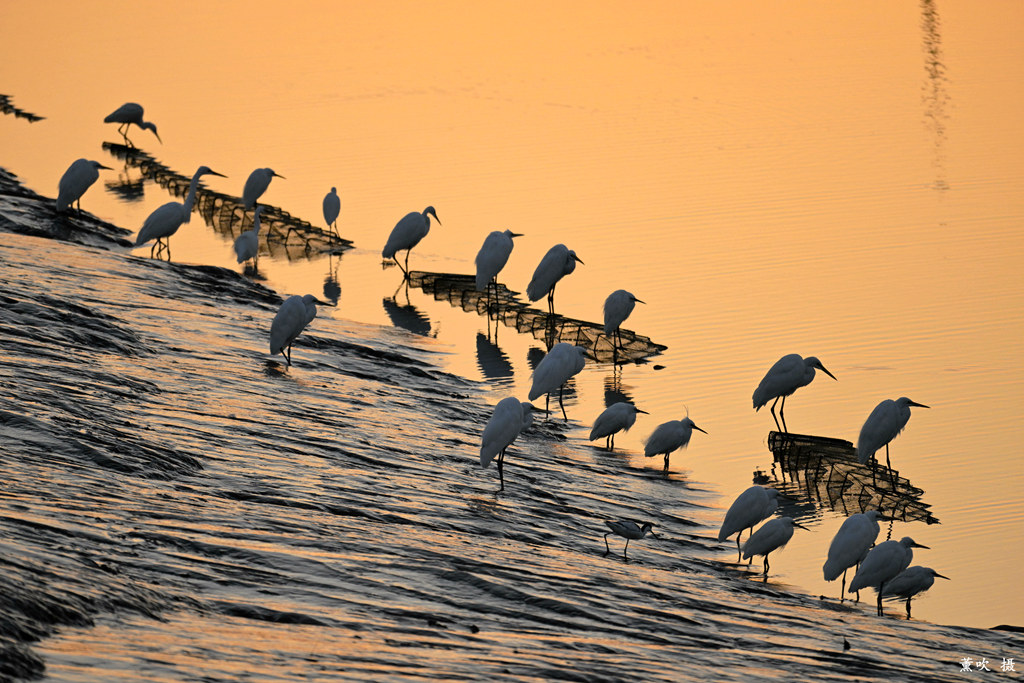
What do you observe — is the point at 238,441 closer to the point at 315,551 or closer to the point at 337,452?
the point at 337,452

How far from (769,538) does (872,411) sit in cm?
300

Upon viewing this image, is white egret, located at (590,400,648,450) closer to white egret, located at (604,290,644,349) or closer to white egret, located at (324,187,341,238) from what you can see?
white egret, located at (604,290,644,349)

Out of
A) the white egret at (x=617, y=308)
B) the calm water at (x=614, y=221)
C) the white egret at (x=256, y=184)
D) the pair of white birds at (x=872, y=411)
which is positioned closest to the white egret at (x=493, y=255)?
the calm water at (x=614, y=221)

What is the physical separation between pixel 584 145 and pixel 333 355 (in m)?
11.9

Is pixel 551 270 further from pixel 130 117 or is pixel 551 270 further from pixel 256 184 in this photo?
pixel 130 117

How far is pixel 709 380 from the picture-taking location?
1345cm

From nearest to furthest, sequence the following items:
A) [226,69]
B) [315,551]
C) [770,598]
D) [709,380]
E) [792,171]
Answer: [315,551] → [770,598] → [709,380] → [792,171] → [226,69]

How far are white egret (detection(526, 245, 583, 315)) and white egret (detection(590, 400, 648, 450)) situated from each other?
3.53 meters

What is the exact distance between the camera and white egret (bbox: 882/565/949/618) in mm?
8914

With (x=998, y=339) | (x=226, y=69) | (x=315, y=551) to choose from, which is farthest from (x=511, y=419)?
(x=226, y=69)

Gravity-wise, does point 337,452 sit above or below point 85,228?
below

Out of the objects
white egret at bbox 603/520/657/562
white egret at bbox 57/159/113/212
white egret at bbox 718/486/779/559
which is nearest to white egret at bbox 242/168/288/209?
white egret at bbox 57/159/113/212

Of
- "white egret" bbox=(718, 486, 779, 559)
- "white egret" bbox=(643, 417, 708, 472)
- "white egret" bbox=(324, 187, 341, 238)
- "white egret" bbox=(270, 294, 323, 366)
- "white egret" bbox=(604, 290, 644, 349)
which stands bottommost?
"white egret" bbox=(718, 486, 779, 559)

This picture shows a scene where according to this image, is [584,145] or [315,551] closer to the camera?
[315,551]
